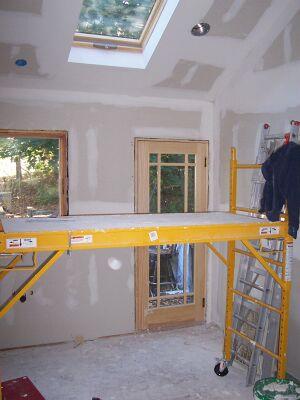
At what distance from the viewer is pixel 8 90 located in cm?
410

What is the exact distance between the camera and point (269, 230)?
3152mm

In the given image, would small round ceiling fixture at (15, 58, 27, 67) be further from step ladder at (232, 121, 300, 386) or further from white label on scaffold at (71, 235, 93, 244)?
step ladder at (232, 121, 300, 386)

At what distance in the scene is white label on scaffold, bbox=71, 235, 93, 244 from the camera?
8.40 feet

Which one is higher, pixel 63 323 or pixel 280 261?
pixel 280 261

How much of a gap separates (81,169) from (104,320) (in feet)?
6.34

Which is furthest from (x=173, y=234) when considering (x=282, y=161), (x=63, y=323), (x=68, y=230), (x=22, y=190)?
(x=22, y=190)

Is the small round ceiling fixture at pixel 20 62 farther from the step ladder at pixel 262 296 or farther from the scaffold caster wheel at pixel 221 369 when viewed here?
the scaffold caster wheel at pixel 221 369

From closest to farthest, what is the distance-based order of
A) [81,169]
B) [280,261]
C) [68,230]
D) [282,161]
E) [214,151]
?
1. [68,230]
2. [282,161]
3. [280,261]
4. [81,169]
5. [214,151]

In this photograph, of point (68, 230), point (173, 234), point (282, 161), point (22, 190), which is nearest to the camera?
point (68, 230)

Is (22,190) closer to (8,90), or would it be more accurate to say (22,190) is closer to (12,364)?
(8,90)

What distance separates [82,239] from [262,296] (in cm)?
200

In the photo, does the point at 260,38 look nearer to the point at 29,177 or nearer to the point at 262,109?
the point at 262,109

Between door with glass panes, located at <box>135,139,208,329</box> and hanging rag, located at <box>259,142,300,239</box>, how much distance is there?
5.71ft

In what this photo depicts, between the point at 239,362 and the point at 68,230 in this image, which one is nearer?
the point at 68,230
